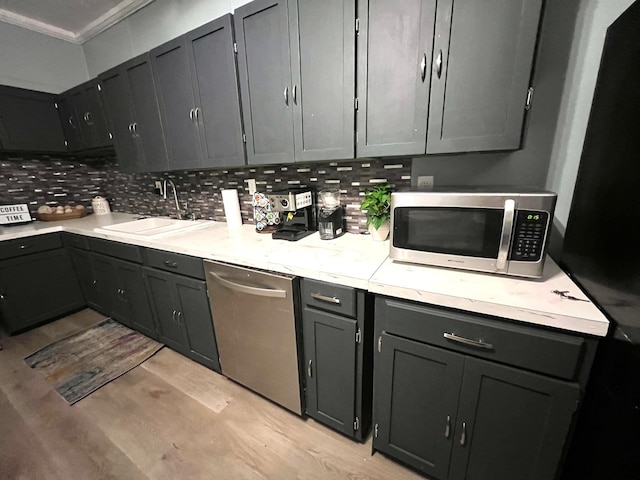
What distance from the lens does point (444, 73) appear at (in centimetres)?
100

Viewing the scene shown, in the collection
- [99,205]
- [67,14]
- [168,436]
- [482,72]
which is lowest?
[168,436]

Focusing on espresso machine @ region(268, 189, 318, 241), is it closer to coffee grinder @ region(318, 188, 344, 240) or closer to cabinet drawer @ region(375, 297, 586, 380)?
coffee grinder @ region(318, 188, 344, 240)

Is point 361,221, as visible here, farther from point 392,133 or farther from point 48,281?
point 48,281

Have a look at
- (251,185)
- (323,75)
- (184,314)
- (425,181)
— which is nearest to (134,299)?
(184,314)

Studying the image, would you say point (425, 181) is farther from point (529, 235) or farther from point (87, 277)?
point (87, 277)

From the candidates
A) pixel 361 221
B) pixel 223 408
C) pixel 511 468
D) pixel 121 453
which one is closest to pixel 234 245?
pixel 361 221

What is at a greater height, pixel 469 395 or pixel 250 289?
pixel 250 289

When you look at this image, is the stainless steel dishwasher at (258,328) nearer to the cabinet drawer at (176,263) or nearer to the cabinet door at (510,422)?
Result: the cabinet drawer at (176,263)

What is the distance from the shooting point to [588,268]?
0.86m

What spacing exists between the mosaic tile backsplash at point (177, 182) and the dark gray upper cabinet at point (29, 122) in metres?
0.26

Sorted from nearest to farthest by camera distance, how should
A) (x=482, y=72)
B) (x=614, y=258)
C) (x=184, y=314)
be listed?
(x=614, y=258), (x=482, y=72), (x=184, y=314)

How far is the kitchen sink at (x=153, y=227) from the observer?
193 cm

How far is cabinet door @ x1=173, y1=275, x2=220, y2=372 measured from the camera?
158 cm

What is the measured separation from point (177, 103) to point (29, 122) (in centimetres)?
192
